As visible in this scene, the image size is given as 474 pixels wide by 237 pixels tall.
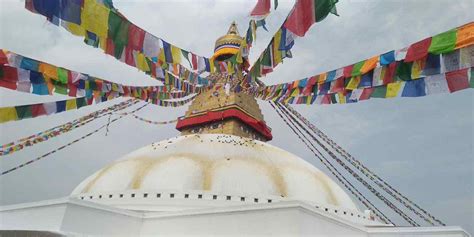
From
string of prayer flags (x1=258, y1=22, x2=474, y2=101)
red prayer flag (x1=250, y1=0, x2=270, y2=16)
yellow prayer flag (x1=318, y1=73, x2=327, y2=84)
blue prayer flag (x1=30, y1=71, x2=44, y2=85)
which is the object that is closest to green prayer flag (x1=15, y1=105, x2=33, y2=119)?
blue prayer flag (x1=30, y1=71, x2=44, y2=85)

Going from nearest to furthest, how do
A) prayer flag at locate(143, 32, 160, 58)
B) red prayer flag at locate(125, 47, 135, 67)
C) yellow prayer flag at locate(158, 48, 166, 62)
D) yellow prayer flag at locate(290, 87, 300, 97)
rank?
red prayer flag at locate(125, 47, 135, 67)
prayer flag at locate(143, 32, 160, 58)
yellow prayer flag at locate(158, 48, 166, 62)
yellow prayer flag at locate(290, 87, 300, 97)

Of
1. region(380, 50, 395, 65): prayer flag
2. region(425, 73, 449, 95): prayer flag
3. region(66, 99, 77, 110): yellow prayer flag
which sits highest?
region(380, 50, 395, 65): prayer flag

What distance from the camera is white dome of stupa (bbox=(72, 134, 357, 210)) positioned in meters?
10.1

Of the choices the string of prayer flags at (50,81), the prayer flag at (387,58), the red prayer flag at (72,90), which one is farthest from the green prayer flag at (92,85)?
the prayer flag at (387,58)

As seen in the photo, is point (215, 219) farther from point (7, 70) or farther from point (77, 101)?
point (7, 70)

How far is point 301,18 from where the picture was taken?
5.31 m

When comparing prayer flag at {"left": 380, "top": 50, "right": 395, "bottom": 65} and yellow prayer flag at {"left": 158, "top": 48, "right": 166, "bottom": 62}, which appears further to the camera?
yellow prayer flag at {"left": 158, "top": 48, "right": 166, "bottom": 62}

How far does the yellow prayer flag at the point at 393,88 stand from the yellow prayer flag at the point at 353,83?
57cm

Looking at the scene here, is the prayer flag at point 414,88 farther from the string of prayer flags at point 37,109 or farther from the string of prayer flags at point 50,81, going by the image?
the string of prayer flags at point 37,109

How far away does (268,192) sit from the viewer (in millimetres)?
10094

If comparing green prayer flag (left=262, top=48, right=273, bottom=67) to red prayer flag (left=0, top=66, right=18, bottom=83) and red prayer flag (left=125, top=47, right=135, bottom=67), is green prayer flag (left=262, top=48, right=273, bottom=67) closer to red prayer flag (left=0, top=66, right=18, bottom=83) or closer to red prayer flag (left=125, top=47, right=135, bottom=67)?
red prayer flag (left=125, top=47, right=135, bottom=67)

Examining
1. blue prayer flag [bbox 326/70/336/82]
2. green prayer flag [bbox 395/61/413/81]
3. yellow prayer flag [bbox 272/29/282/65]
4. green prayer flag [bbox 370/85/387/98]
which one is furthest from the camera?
A: blue prayer flag [bbox 326/70/336/82]

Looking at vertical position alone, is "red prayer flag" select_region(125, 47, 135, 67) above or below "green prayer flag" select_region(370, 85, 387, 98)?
above

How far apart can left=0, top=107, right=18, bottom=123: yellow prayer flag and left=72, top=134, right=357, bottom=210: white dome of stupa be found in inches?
138
